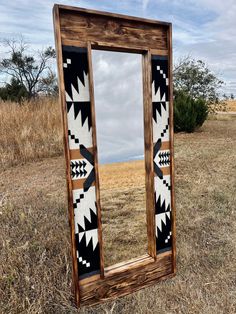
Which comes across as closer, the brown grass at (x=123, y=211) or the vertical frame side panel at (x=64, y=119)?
the vertical frame side panel at (x=64, y=119)

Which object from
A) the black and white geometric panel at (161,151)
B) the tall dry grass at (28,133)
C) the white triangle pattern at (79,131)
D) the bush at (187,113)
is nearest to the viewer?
the white triangle pattern at (79,131)

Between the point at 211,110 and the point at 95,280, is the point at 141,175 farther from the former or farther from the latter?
the point at 211,110

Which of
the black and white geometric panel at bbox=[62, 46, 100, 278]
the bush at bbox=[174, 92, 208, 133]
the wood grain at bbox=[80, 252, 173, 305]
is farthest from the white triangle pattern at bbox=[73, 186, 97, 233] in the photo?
the bush at bbox=[174, 92, 208, 133]

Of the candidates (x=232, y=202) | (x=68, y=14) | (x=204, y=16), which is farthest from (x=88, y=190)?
(x=204, y=16)

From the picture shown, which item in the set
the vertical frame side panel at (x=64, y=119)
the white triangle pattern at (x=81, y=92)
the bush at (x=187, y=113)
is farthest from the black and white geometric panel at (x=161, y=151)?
the bush at (x=187, y=113)

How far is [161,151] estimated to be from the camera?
2104 mm

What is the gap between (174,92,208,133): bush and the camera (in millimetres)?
9258

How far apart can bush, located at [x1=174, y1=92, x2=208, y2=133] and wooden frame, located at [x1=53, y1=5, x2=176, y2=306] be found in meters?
7.40

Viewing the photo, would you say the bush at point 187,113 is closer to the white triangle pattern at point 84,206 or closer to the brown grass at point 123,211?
the brown grass at point 123,211

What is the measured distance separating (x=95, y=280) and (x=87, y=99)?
43.7 inches

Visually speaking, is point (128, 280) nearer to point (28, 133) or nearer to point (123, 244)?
point (123, 244)

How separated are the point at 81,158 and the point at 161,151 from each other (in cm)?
62

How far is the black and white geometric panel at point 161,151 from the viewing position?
2006 mm

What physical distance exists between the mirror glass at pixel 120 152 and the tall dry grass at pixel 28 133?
3.60 metres
